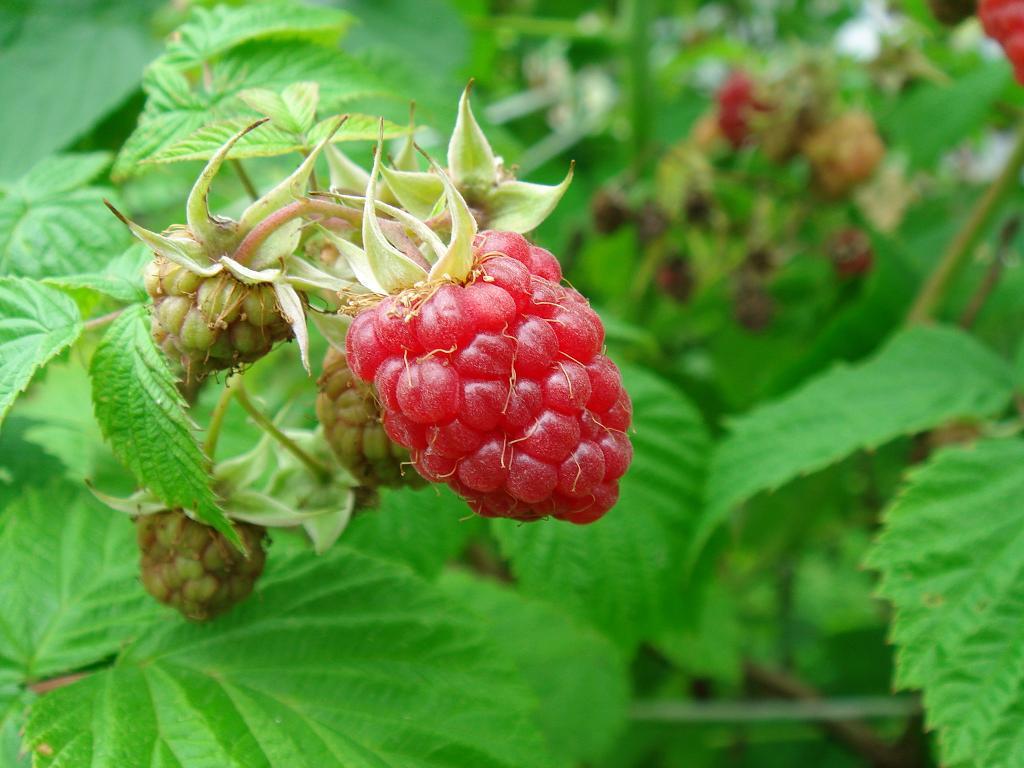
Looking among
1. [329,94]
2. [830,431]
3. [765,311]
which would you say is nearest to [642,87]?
[765,311]

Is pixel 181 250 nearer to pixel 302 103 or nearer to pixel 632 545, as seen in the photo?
pixel 302 103

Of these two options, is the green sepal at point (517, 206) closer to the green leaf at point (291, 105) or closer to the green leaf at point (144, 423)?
the green leaf at point (291, 105)

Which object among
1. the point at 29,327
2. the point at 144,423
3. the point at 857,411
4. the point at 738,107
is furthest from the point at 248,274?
the point at 738,107

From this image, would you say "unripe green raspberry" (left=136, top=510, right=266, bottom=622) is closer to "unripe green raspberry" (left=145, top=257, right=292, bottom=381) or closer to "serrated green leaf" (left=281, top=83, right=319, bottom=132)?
"unripe green raspberry" (left=145, top=257, right=292, bottom=381)

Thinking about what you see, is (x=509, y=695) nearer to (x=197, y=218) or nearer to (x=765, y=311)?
(x=197, y=218)

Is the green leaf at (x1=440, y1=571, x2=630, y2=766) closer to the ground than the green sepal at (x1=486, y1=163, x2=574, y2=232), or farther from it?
closer to the ground

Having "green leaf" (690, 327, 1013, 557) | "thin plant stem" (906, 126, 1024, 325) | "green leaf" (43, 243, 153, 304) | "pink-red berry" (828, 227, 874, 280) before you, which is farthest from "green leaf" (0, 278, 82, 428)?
"pink-red berry" (828, 227, 874, 280)
